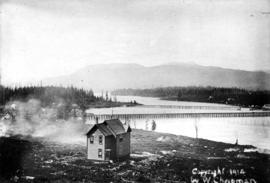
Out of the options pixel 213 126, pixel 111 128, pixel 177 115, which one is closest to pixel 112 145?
pixel 111 128

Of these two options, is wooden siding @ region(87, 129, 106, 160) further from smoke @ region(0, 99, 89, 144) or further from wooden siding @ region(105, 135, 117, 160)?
smoke @ region(0, 99, 89, 144)

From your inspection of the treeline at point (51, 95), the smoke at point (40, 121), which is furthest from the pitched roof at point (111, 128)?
the treeline at point (51, 95)

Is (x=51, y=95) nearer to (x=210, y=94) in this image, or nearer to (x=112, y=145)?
(x=112, y=145)

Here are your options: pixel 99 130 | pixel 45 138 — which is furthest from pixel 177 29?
pixel 45 138

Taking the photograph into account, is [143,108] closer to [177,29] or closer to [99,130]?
[99,130]

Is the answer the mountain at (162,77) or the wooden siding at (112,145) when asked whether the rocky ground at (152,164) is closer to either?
the wooden siding at (112,145)
